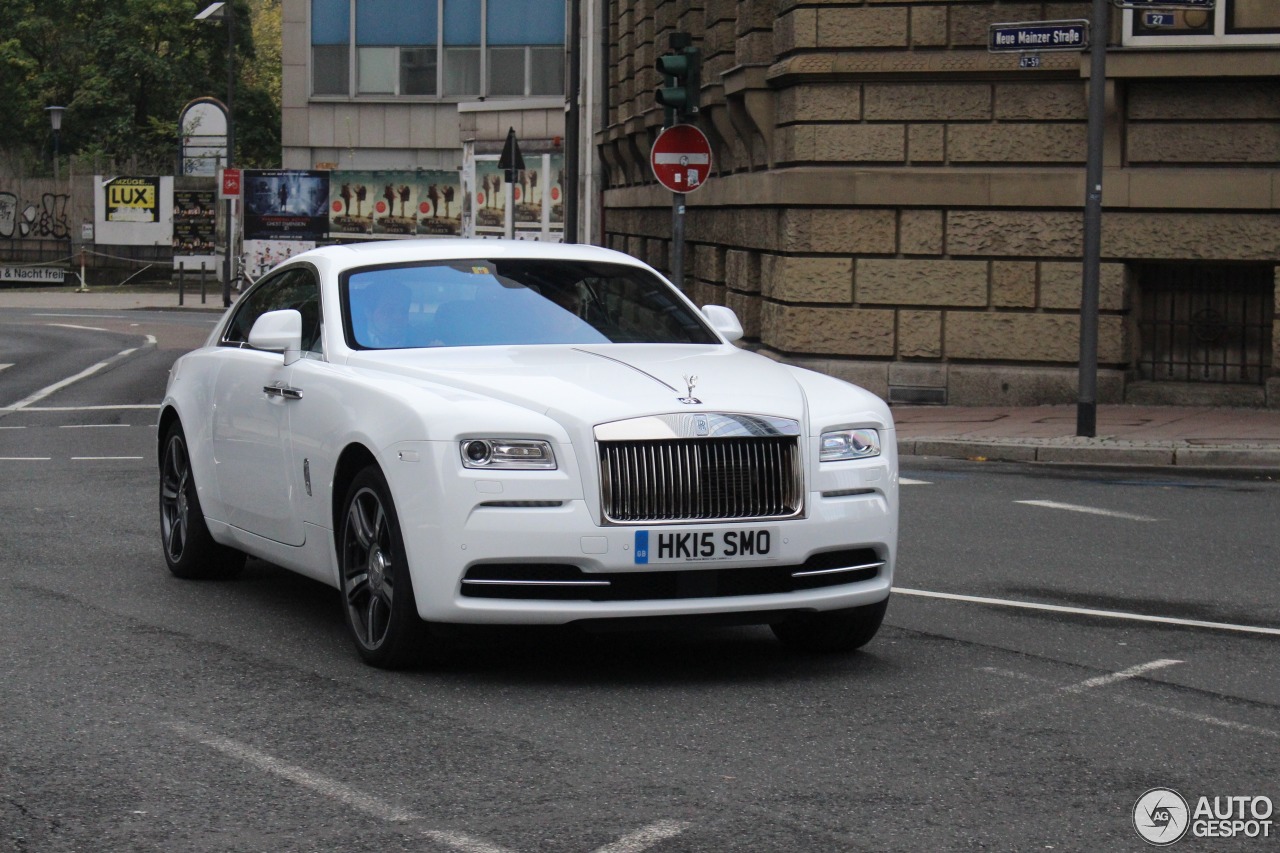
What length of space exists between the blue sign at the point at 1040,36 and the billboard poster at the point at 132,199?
44372mm

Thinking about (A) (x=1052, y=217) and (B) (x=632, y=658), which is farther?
(A) (x=1052, y=217)

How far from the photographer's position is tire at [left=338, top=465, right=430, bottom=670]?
6.51 meters

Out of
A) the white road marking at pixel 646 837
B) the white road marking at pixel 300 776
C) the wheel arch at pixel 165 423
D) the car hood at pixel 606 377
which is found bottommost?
the white road marking at pixel 300 776

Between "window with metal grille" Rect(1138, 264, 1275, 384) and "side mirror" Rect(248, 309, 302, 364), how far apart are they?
12783 millimetres

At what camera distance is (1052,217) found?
18.8 m

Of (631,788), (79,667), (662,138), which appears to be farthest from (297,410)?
(662,138)

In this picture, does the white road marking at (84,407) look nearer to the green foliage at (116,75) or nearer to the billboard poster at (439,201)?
the billboard poster at (439,201)

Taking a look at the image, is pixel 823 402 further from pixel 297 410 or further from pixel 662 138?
pixel 662 138

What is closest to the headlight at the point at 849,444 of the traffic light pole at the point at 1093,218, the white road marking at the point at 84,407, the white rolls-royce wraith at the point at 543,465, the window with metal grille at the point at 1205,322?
the white rolls-royce wraith at the point at 543,465

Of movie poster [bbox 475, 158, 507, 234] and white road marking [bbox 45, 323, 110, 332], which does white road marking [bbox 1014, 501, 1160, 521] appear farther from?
movie poster [bbox 475, 158, 507, 234]

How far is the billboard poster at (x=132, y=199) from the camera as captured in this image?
5691 cm

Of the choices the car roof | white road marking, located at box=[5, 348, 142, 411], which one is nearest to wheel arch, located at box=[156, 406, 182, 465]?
the car roof

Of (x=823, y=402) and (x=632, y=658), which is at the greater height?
(x=823, y=402)

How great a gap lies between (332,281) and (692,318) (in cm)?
144
